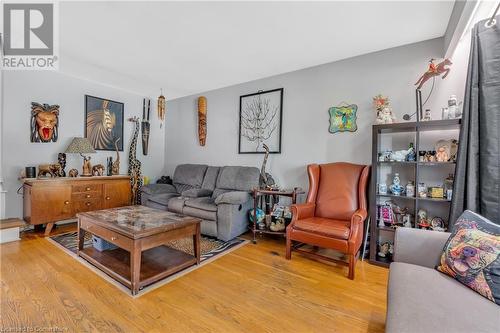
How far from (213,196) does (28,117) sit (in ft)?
9.03

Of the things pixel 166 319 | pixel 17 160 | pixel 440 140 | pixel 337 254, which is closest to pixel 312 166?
pixel 337 254

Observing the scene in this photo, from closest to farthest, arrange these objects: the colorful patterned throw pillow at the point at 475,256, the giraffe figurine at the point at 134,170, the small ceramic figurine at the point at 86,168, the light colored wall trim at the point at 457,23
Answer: the colorful patterned throw pillow at the point at 475,256 < the light colored wall trim at the point at 457,23 < the small ceramic figurine at the point at 86,168 < the giraffe figurine at the point at 134,170

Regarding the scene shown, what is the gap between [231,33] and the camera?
7.58ft

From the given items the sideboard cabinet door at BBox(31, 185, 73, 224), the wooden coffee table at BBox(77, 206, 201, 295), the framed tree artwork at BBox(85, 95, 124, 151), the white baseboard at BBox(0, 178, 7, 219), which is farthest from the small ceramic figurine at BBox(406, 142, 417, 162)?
the white baseboard at BBox(0, 178, 7, 219)

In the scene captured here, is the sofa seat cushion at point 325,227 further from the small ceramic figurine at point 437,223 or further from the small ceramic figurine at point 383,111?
the small ceramic figurine at point 383,111

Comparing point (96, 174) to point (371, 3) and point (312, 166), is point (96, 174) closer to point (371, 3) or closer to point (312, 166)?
point (312, 166)

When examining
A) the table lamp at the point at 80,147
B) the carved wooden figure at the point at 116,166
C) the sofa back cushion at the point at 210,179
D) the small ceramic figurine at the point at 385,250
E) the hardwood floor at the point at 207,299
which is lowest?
the hardwood floor at the point at 207,299

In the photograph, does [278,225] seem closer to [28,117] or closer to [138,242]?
[138,242]

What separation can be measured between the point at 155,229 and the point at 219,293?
2.36 ft

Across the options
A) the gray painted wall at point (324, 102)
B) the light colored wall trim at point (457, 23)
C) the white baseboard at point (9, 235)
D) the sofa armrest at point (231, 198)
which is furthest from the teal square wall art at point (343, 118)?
the white baseboard at point (9, 235)

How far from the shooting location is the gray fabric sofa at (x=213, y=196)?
2.90m

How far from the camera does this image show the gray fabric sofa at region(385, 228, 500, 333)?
0.88m

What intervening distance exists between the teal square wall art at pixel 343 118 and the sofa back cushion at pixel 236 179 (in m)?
1.21

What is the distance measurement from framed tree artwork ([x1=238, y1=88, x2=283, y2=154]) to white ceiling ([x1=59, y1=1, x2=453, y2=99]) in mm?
399
